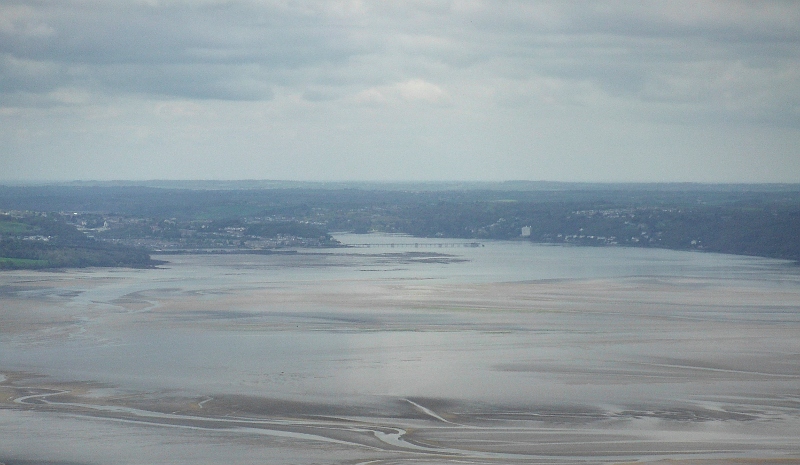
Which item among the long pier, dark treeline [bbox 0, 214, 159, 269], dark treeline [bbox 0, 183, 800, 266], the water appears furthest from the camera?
dark treeline [bbox 0, 183, 800, 266]

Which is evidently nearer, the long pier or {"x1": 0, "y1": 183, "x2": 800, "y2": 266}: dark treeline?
the long pier

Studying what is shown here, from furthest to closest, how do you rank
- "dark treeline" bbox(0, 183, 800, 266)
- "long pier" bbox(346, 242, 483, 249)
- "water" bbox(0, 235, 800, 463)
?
1. "dark treeline" bbox(0, 183, 800, 266)
2. "long pier" bbox(346, 242, 483, 249)
3. "water" bbox(0, 235, 800, 463)

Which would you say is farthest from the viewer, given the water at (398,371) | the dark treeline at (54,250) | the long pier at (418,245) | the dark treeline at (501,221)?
the dark treeline at (501,221)

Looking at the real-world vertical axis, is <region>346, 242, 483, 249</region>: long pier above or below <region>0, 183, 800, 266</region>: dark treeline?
below

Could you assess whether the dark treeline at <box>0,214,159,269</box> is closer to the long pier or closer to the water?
the water

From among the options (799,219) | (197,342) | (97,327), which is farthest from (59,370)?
(799,219)

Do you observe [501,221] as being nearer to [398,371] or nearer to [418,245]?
[418,245]

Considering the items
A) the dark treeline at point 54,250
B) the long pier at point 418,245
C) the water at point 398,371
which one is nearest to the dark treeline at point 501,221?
the long pier at point 418,245

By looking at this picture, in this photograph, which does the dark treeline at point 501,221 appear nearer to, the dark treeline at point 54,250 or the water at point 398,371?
the dark treeline at point 54,250

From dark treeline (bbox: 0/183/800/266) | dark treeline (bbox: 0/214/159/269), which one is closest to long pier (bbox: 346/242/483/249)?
dark treeline (bbox: 0/183/800/266)
